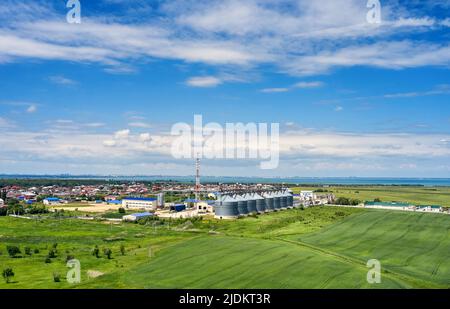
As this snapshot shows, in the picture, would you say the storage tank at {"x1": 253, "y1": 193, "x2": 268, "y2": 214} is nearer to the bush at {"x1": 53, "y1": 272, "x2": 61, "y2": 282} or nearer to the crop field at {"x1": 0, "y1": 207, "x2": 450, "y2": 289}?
the crop field at {"x1": 0, "y1": 207, "x2": 450, "y2": 289}

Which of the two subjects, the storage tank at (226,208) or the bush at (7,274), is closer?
the bush at (7,274)

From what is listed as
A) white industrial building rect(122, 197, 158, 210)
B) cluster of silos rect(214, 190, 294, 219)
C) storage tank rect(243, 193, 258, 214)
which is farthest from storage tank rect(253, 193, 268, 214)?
white industrial building rect(122, 197, 158, 210)

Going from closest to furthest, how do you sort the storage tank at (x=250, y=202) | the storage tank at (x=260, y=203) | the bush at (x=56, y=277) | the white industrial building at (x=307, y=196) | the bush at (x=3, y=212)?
the bush at (x=56, y=277), the storage tank at (x=250, y=202), the storage tank at (x=260, y=203), the bush at (x=3, y=212), the white industrial building at (x=307, y=196)

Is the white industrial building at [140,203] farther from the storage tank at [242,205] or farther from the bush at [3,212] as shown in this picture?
the storage tank at [242,205]

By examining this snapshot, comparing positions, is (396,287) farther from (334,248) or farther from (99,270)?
(99,270)

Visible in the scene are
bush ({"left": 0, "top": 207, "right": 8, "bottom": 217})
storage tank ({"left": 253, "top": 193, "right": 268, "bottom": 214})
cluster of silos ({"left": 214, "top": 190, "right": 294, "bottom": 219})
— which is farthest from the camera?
bush ({"left": 0, "top": 207, "right": 8, "bottom": 217})

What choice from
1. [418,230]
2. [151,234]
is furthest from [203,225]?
[418,230]

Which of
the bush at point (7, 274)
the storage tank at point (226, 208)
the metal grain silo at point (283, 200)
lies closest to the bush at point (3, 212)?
the storage tank at point (226, 208)
